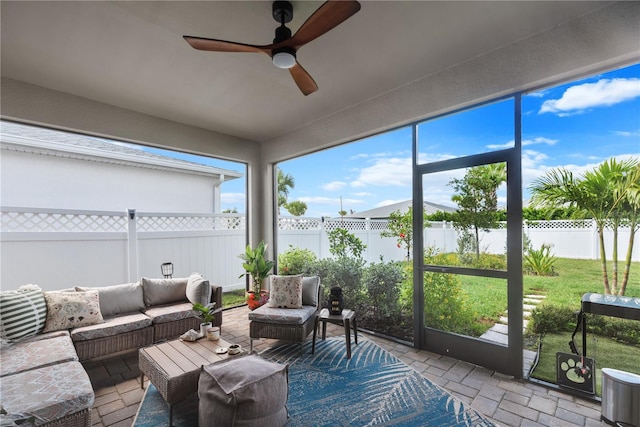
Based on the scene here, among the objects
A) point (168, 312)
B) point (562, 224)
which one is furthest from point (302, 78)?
point (168, 312)

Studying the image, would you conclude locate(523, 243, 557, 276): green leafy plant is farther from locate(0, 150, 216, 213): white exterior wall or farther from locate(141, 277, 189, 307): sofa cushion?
locate(0, 150, 216, 213): white exterior wall

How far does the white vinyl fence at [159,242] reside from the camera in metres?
2.75

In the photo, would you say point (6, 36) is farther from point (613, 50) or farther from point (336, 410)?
point (613, 50)

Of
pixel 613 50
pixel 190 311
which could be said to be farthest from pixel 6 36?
pixel 613 50

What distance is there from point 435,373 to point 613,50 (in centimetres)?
310

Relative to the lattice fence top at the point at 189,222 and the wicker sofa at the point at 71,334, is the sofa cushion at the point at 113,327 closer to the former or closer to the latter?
the wicker sofa at the point at 71,334

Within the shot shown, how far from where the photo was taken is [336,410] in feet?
7.29

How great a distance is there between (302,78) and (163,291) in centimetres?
320

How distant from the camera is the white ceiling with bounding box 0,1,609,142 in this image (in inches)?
84.4

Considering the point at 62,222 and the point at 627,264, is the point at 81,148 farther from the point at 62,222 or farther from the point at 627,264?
the point at 627,264

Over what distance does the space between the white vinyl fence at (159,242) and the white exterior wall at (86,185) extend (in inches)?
45.3

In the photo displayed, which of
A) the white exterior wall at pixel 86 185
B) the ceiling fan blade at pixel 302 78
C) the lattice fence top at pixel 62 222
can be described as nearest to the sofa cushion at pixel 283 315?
the ceiling fan blade at pixel 302 78

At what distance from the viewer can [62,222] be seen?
3.82m

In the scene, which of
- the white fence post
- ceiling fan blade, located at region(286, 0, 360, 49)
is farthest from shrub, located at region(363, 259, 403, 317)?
the white fence post
